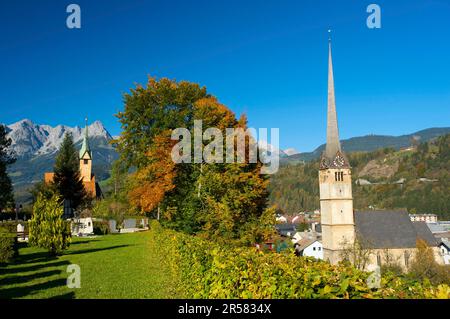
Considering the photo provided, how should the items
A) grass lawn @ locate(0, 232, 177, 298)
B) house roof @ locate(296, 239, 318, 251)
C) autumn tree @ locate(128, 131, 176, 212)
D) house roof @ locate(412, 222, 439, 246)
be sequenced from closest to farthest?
grass lawn @ locate(0, 232, 177, 298) < autumn tree @ locate(128, 131, 176, 212) < house roof @ locate(412, 222, 439, 246) < house roof @ locate(296, 239, 318, 251)

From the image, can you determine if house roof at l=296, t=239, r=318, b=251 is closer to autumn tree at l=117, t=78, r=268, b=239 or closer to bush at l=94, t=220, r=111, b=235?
bush at l=94, t=220, r=111, b=235

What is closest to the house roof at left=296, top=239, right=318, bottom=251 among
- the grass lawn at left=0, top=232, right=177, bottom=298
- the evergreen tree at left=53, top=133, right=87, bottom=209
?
the evergreen tree at left=53, top=133, right=87, bottom=209

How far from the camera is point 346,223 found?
5962 centimetres

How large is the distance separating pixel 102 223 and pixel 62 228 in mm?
30103

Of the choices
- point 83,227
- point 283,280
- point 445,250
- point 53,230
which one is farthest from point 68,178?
point 445,250

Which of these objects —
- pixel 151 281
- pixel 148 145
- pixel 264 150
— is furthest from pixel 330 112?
pixel 151 281

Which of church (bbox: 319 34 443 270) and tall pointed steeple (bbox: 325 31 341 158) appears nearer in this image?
church (bbox: 319 34 443 270)

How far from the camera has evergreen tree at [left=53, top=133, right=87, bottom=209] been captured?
54938 millimetres

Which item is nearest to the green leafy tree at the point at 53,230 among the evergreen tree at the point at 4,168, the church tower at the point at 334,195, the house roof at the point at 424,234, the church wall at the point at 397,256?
the evergreen tree at the point at 4,168

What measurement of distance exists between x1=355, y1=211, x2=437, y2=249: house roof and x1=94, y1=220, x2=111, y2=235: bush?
44.7 m

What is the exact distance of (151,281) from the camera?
13570 mm

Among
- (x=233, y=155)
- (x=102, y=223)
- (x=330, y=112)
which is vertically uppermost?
(x=330, y=112)
